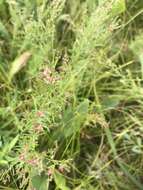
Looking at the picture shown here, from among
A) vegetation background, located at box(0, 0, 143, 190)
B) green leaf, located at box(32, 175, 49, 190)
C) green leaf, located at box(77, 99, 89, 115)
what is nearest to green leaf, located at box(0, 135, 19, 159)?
vegetation background, located at box(0, 0, 143, 190)

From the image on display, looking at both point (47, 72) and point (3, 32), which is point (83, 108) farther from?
point (3, 32)

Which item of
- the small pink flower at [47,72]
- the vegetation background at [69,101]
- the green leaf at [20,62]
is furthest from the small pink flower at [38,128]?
the green leaf at [20,62]

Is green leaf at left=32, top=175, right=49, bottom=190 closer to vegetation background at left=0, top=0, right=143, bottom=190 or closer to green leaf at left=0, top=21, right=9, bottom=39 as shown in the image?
vegetation background at left=0, top=0, right=143, bottom=190

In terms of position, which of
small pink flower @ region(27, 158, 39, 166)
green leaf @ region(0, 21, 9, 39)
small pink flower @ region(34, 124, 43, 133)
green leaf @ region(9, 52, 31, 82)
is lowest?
small pink flower @ region(27, 158, 39, 166)

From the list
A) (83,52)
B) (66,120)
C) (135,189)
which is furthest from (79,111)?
(135,189)

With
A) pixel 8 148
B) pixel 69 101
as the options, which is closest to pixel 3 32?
pixel 69 101

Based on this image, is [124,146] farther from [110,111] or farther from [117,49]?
[117,49]

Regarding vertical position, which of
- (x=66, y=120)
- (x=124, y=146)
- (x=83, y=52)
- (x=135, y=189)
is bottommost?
(x=135, y=189)
